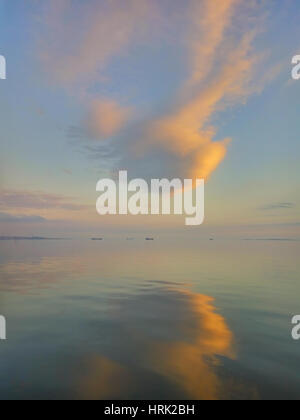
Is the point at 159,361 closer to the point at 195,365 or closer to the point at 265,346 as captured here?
the point at 195,365

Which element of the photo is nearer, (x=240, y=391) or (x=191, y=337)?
(x=240, y=391)

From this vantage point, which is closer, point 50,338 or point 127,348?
point 127,348

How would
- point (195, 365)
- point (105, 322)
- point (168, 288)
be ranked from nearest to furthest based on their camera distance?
point (195, 365) < point (105, 322) < point (168, 288)

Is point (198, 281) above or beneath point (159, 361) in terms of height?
above

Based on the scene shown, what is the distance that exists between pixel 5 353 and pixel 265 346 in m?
11.2

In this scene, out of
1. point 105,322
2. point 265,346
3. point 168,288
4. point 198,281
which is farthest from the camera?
point 198,281

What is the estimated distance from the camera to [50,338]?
516 inches

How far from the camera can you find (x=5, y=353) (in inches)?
449
